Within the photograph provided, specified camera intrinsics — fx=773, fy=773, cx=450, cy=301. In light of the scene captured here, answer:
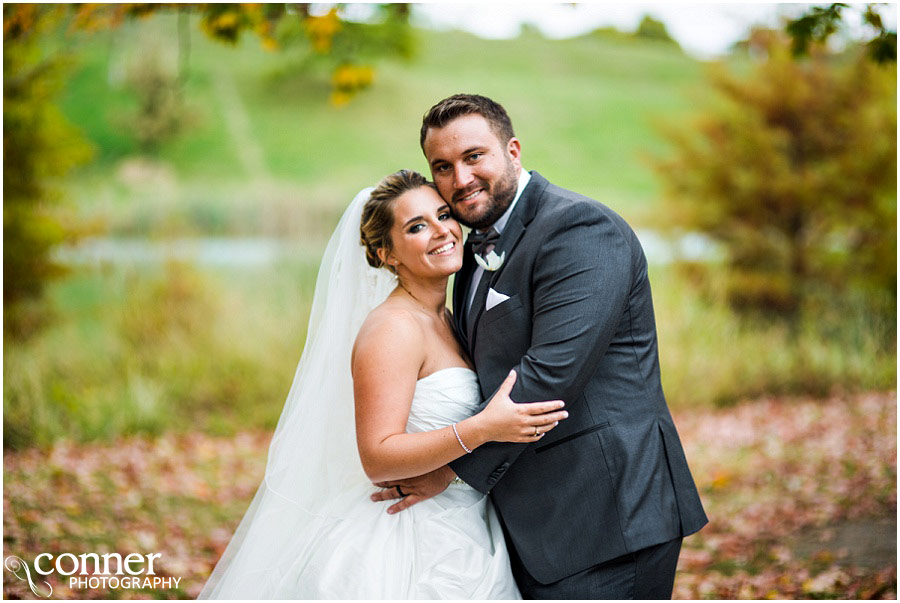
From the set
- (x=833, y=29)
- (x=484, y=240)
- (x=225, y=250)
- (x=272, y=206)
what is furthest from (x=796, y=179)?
(x=484, y=240)

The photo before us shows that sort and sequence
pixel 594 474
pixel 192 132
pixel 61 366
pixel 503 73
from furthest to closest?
pixel 503 73
pixel 192 132
pixel 61 366
pixel 594 474

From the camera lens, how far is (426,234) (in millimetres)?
2631

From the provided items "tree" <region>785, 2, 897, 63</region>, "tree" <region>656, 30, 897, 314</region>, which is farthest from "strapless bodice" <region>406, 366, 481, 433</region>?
"tree" <region>656, 30, 897, 314</region>

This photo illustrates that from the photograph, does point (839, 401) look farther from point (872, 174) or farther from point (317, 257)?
point (317, 257)

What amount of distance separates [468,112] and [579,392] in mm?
999

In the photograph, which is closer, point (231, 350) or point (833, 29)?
point (833, 29)

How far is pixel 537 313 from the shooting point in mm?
2350

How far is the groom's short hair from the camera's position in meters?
2.59

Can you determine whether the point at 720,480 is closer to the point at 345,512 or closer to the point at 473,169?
the point at 345,512

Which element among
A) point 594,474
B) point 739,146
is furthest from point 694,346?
point 594,474

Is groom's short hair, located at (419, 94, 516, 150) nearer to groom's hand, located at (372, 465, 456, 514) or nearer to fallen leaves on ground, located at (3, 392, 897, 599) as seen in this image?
groom's hand, located at (372, 465, 456, 514)

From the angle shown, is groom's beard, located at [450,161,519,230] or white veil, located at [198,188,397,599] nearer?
groom's beard, located at [450,161,519,230]

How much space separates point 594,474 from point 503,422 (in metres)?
0.40

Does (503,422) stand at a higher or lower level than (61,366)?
higher
